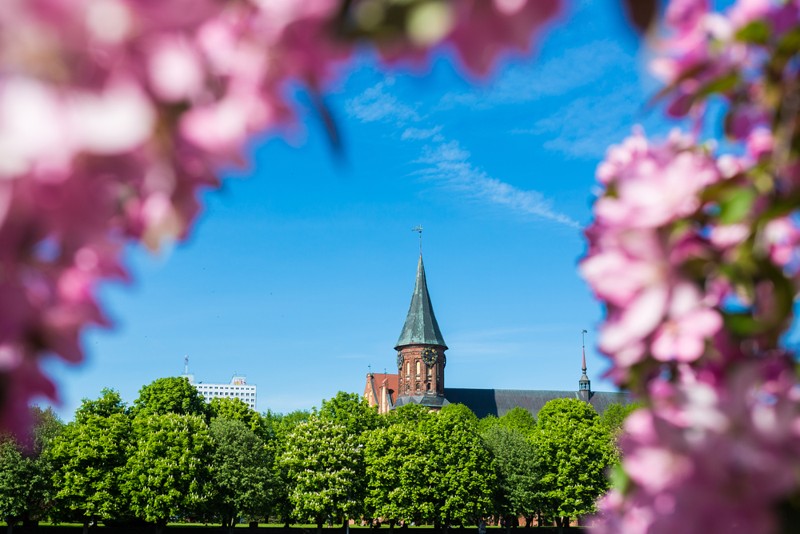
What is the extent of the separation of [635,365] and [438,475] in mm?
47474

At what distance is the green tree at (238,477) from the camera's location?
4347 cm

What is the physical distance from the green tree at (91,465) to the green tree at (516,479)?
83.8ft

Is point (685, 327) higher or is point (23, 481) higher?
point (23, 481)

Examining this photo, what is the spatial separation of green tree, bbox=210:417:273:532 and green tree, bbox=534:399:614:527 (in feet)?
66.8

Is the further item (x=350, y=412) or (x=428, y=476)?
(x=350, y=412)

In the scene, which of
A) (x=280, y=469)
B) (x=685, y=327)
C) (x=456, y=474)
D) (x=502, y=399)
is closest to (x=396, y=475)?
(x=456, y=474)

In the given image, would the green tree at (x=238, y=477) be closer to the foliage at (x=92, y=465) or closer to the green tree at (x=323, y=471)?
the green tree at (x=323, y=471)

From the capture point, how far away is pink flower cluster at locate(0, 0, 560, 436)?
101cm

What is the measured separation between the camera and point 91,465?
43.6 meters

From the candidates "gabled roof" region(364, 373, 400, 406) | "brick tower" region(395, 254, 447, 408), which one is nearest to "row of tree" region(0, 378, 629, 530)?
"brick tower" region(395, 254, 447, 408)

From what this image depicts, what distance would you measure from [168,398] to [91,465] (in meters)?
10.3

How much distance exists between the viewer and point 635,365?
2072 mm

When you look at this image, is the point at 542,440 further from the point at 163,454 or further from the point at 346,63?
the point at 346,63

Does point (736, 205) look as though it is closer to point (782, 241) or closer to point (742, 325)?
point (742, 325)
